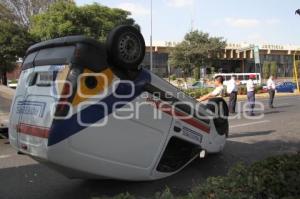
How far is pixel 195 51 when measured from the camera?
58781 millimetres

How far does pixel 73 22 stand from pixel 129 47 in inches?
1322

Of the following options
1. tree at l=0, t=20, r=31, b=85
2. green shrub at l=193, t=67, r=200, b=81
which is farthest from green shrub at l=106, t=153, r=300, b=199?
green shrub at l=193, t=67, r=200, b=81

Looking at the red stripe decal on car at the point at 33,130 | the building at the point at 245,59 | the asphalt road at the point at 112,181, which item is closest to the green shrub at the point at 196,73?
the building at the point at 245,59

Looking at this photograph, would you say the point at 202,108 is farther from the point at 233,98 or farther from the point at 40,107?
the point at 233,98

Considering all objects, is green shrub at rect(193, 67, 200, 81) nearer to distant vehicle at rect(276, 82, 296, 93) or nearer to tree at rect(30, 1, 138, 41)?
distant vehicle at rect(276, 82, 296, 93)

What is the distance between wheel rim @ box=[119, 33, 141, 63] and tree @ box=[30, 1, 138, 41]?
31.2 m

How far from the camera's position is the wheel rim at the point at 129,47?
18.5ft

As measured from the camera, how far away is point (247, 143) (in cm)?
1051

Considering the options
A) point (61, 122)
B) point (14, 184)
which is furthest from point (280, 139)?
point (61, 122)

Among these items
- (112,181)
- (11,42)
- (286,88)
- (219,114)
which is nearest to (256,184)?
(112,181)

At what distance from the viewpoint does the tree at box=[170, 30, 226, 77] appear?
5956 centimetres

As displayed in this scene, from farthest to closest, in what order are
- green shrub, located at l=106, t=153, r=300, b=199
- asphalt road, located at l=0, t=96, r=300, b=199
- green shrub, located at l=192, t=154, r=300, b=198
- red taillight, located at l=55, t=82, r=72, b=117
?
1. asphalt road, located at l=0, t=96, r=300, b=199
2. red taillight, located at l=55, t=82, r=72, b=117
3. green shrub, located at l=192, t=154, r=300, b=198
4. green shrub, located at l=106, t=153, r=300, b=199

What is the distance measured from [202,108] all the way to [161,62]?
6907cm

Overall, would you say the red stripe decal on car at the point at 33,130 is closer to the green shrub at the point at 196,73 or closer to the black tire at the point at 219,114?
the black tire at the point at 219,114
